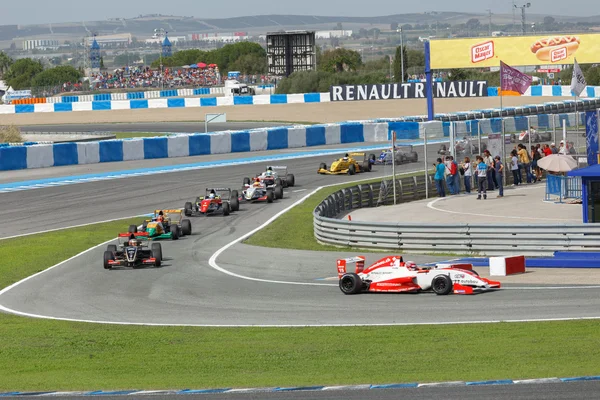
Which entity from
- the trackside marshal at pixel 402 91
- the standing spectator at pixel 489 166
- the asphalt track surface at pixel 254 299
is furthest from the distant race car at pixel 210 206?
the trackside marshal at pixel 402 91

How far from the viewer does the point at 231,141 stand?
49.2 meters

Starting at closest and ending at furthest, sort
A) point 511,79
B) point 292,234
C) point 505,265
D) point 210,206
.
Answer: point 505,265
point 292,234
point 210,206
point 511,79

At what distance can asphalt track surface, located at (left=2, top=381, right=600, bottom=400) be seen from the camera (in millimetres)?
10242

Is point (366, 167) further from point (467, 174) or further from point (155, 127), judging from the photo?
point (155, 127)

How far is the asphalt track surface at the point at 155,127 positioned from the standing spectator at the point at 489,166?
3344cm

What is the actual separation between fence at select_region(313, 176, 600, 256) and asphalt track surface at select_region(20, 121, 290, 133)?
4283 cm

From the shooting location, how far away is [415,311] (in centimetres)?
1587

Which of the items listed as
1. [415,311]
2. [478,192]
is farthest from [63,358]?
[478,192]

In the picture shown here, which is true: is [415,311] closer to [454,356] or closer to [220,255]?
[454,356]

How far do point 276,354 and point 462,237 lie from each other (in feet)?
30.3

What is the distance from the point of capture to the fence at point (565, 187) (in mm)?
29953

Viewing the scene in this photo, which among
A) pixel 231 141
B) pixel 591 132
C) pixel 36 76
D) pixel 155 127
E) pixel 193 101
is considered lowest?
pixel 231 141

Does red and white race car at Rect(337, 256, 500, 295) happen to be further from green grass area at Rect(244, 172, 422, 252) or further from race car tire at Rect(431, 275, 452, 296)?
green grass area at Rect(244, 172, 422, 252)

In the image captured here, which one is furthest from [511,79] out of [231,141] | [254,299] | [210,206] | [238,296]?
[254,299]
